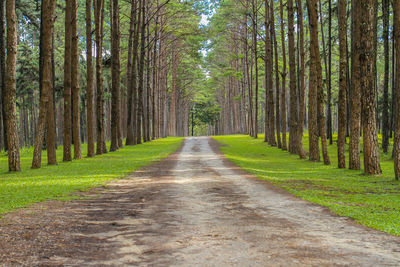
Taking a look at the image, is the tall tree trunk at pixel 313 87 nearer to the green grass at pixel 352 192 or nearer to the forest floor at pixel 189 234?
the green grass at pixel 352 192

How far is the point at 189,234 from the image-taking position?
6.42 metres

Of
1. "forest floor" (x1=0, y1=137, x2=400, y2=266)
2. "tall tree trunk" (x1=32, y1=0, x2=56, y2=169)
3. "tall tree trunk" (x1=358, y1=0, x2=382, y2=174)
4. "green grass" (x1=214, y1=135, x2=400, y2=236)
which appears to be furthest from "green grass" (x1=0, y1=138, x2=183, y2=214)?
"tall tree trunk" (x1=358, y1=0, x2=382, y2=174)

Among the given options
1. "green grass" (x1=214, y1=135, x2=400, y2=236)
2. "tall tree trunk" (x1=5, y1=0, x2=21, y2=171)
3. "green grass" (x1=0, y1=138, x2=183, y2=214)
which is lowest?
"green grass" (x1=214, y1=135, x2=400, y2=236)

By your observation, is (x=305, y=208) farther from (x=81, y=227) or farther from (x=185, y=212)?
(x=81, y=227)

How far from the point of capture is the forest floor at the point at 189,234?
5188mm

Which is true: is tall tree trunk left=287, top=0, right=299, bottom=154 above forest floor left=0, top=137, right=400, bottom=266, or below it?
above

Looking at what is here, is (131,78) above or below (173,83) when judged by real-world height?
below

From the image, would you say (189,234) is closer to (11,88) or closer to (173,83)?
(11,88)

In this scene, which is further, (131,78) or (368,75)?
(131,78)

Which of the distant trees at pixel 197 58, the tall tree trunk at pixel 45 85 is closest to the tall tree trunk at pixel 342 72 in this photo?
the distant trees at pixel 197 58

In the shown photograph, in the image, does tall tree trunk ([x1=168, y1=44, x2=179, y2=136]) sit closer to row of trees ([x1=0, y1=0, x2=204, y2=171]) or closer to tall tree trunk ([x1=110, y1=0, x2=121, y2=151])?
row of trees ([x1=0, y1=0, x2=204, y2=171])

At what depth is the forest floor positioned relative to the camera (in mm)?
5188

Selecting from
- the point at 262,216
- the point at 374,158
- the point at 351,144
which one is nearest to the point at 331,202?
the point at 262,216

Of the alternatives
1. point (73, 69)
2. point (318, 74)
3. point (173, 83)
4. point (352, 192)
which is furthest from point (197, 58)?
point (352, 192)
